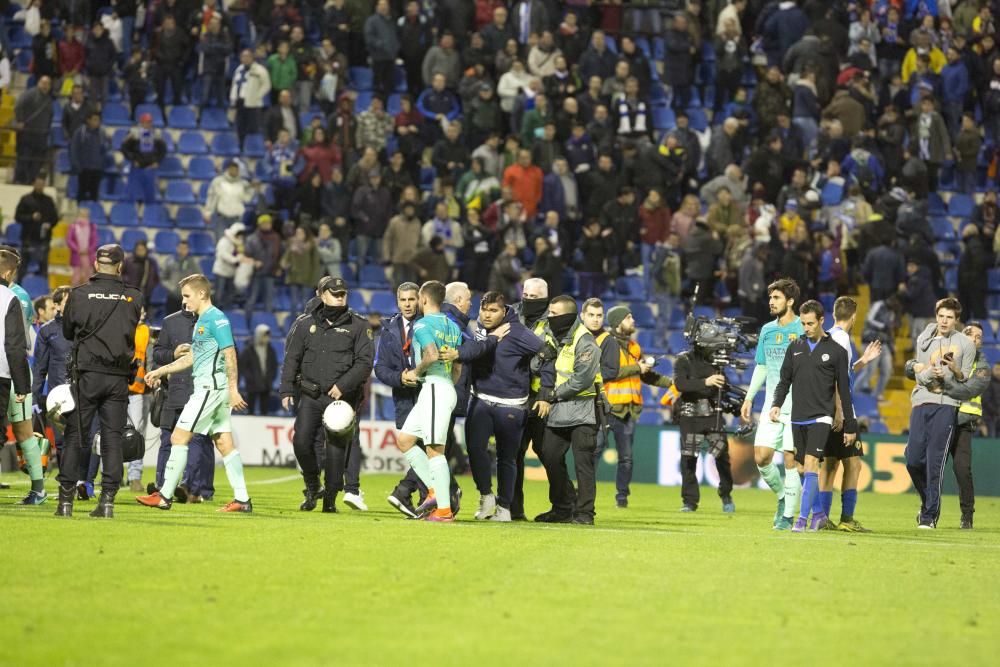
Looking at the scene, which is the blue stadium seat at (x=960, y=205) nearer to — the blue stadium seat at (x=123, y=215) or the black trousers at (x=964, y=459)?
the black trousers at (x=964, y=459)

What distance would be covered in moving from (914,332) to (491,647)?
23152mm

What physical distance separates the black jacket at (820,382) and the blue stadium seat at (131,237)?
18104 millimetres

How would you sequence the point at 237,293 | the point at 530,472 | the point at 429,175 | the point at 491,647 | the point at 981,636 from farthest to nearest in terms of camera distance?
the point at 429,175
the point at 237,293
the point at 530,472
the point at 981,636
the point at 491,647

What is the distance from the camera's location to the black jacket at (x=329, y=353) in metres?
16.1

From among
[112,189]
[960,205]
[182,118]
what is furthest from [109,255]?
[960,205]

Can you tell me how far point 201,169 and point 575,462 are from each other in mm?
18749

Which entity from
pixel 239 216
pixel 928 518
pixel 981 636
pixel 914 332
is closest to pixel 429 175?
A: pixel 239 216

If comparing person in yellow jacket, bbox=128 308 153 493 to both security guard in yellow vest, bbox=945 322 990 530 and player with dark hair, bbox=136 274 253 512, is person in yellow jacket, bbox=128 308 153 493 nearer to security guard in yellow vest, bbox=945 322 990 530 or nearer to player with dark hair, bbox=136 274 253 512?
player with dark hair, bbox=136 274 253 512

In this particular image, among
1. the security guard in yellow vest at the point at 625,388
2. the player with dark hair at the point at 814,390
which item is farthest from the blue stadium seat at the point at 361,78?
the player with dark hair at the point at 814,390

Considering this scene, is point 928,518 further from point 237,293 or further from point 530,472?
point 237,293

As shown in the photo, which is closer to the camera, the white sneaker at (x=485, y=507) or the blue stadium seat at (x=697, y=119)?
the white sneaker at (x=485, y=507)

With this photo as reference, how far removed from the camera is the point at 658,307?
29422 millimetres

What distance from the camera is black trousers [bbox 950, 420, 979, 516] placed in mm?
17516

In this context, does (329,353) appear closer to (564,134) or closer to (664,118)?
(564,134)
